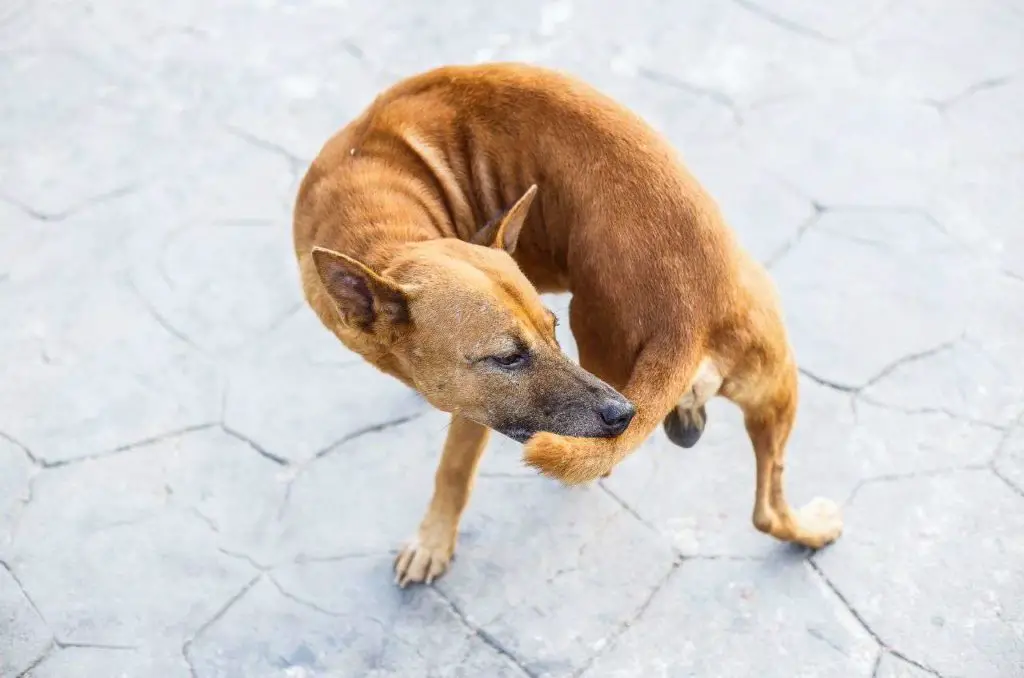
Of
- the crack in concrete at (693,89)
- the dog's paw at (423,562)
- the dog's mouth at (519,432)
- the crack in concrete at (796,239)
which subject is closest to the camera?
the dog's mouth at (519,432)

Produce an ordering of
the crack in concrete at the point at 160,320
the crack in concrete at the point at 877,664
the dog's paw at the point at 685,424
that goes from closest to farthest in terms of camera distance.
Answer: the dog's paw at the point at 685,424 → the crack in concrete at the point at 877,664 → the crack in concrete at the point at 160,320

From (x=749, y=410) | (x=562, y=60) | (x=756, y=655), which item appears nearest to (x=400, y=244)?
(x=749, y=410)

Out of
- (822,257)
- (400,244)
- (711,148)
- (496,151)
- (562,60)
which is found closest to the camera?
(400,244)

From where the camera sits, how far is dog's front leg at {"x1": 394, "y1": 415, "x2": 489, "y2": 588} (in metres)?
3.53

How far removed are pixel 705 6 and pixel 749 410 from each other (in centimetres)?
304

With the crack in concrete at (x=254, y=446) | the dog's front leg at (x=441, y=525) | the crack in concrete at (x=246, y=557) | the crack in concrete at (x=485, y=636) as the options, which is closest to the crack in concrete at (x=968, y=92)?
the dog's front leg at (x=441, y=525)

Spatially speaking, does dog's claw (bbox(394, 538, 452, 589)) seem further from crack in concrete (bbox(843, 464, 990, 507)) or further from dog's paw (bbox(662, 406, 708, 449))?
crack in concrete (bbox(843, 464, 990, 507))

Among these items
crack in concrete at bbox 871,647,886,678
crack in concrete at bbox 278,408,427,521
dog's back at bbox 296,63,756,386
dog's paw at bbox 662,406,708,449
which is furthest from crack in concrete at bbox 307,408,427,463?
crack in concrete at bbox 871,647,886,678

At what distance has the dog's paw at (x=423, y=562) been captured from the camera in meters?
3.71

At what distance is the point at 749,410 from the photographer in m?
3.24

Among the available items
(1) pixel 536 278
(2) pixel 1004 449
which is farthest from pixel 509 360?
(2) pixel 1004 449

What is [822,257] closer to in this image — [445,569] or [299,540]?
[445,569]

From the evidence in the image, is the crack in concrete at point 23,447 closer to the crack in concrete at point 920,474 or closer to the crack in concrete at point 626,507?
the crack in concrete at point 626,507

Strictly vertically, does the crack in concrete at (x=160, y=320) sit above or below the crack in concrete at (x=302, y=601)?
above
